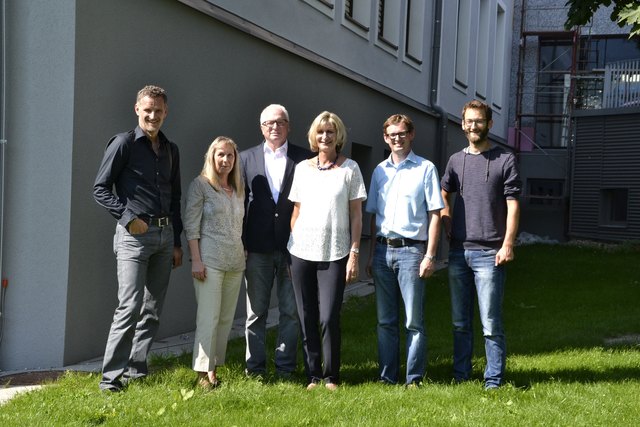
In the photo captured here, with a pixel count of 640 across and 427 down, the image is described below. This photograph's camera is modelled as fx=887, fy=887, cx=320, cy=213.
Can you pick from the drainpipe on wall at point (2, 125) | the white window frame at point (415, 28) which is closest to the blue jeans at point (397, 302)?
the drainpipe on wall at point (2, 125)

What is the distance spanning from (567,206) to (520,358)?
19.8m

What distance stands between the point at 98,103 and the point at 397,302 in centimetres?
304

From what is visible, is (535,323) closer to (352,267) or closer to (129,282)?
(352,267)

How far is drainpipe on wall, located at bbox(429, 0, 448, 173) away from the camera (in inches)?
736

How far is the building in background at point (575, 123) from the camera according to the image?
24.8m

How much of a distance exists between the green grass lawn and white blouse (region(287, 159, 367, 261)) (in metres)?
0.98

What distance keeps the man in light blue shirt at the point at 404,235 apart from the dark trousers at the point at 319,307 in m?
0.35

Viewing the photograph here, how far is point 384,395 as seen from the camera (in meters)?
6.03

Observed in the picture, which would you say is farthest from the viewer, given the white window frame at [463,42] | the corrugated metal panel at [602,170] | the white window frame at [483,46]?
the corrugated metal panel at [602,170]

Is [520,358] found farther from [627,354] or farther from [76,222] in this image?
[76,222]

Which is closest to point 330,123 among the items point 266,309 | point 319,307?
point 319,307

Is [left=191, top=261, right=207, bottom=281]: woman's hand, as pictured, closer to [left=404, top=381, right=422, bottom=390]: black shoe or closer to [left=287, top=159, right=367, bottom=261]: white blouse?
[left=287, top=159, right=367, bottom=261]: white blouse

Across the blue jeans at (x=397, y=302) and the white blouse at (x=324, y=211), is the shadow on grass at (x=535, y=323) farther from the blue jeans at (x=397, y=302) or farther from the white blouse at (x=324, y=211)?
the white blouse at (x=324, y=211)

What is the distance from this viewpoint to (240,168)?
20.8 feet
